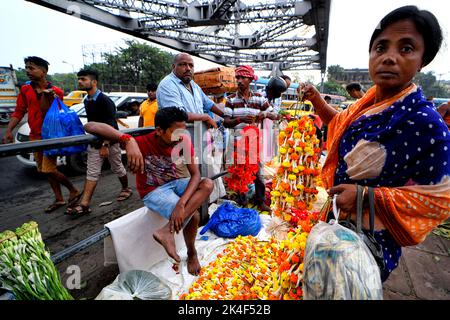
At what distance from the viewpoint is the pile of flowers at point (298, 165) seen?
2123 mm

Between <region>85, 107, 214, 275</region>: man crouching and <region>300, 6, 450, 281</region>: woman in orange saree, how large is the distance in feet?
4.36

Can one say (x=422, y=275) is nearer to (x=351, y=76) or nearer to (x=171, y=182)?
(x=171, y=182)

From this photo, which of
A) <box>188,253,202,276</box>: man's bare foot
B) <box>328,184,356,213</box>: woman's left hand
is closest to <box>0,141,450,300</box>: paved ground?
<box>188,253,202,276</box>: man's bare foot

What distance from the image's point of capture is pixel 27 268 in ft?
4.17

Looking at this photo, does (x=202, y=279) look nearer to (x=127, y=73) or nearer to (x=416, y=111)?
(x=416, y=111)

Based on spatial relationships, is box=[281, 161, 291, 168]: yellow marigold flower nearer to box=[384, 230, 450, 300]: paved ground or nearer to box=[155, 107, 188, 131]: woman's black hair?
box=[155, 107, 188, 131]: woman's black hair

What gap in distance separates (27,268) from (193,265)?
1400mm

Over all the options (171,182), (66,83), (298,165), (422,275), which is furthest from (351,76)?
(66,83)

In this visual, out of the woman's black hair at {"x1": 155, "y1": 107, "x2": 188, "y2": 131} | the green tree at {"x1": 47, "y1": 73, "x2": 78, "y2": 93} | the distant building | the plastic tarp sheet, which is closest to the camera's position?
the woman's black hair at {"x1": 155, "y1": 107, "x2": 188, "y2": 131}

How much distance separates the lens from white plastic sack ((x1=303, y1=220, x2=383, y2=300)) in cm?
78

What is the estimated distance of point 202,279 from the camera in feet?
6.81

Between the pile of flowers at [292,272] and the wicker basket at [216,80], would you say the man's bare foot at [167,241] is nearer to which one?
the pile of flowers at [292,272]

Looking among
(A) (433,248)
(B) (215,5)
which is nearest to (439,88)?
(B) (215,5)

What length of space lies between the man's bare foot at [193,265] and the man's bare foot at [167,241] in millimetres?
431
